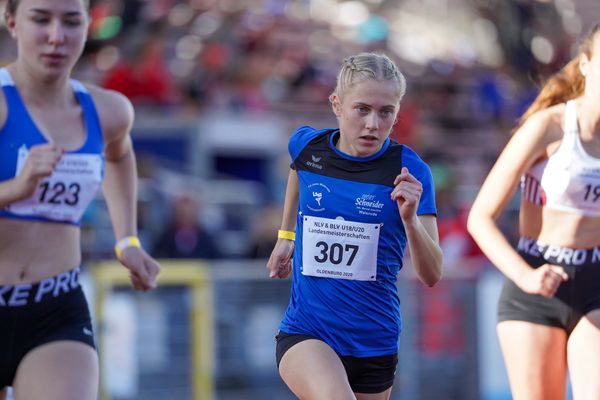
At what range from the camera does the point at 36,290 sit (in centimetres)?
417

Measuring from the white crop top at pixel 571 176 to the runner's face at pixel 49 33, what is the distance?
2020 mm

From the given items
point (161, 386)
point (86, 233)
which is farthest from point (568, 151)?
point (86, 233)

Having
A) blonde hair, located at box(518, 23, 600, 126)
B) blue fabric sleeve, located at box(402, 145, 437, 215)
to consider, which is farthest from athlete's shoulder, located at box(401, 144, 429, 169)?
blonde hair, located at box(518, 23, 600, 126)

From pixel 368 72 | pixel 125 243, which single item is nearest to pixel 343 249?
pixel 368 72

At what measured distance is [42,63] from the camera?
13.9 ft

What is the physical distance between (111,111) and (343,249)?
44.7 inches

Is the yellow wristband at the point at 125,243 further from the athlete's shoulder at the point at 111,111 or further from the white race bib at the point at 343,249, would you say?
the white race bib at the point at 343,249

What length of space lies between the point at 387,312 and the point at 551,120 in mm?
1123

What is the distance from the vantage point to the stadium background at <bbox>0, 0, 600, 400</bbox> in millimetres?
8844

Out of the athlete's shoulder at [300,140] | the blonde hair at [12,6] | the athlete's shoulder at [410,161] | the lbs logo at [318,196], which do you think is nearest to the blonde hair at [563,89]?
the athlete's shoulder at [410,161]

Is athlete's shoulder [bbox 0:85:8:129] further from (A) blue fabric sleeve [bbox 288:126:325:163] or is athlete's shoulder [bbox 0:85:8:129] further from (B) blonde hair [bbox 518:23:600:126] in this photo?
(B) blonde hair [bbox 518:23:600:126]

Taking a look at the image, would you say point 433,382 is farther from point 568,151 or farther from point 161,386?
point 568,151

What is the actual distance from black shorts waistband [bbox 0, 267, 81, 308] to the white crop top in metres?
2.03

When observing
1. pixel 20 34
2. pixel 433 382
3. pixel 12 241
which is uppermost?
pixel 20 34
